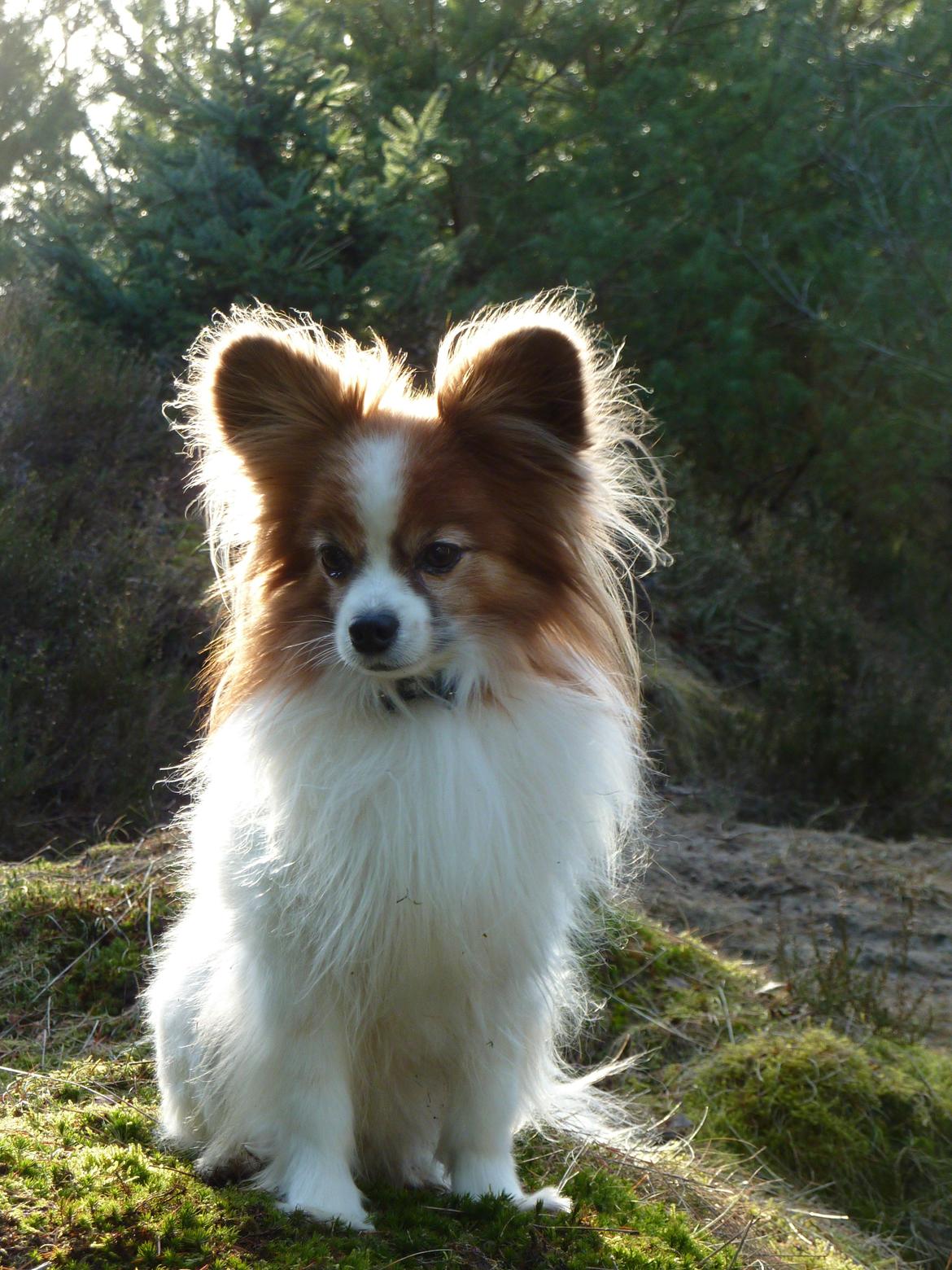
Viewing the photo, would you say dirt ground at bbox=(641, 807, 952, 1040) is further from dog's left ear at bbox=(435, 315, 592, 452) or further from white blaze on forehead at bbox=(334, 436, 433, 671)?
white blaze on forehead at bbox=(334, 436, 433, 671)

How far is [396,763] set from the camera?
288cm

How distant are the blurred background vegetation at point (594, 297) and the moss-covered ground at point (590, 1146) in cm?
174

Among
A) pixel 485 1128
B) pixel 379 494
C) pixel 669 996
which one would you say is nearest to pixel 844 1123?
pixel 669 996

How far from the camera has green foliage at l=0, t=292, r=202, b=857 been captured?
251 inches

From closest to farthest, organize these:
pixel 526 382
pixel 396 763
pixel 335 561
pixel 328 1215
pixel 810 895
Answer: pixel 328 1215
pixel 396 763
pixel 335 561
pixel 526 382
pixel 810 895

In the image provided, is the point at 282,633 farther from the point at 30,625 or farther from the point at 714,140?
the point at 714,140

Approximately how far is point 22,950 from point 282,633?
2043 millimetres

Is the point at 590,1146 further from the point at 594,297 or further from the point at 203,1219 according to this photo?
the point at 594,297

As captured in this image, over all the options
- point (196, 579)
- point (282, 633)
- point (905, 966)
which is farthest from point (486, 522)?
point (196, 579)

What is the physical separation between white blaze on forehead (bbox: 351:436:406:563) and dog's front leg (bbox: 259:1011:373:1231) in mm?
1042

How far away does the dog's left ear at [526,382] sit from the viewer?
3082mm

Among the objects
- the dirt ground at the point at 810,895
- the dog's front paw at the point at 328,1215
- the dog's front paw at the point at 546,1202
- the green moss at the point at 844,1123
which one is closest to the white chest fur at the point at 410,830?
the dog's front paw at the point at 328,1215

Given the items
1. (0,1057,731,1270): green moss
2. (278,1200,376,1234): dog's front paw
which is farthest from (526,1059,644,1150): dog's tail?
(278,1200,376,1234): dog's front paw

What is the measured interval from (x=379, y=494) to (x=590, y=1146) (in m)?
2.08
